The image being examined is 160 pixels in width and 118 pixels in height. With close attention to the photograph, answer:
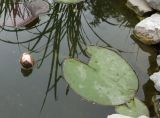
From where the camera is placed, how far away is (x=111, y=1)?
128 inches

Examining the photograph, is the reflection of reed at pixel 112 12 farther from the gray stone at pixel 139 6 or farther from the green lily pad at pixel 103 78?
the green lily pad at pixel 103 78

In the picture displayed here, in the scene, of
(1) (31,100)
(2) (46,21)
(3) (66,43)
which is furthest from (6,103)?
(2) (46,21)

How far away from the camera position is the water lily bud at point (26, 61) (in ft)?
8.07

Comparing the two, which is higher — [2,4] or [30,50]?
[2,4]

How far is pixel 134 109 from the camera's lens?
227 cm

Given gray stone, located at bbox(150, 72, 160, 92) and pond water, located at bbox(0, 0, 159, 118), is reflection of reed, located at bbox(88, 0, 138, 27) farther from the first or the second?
gray stone, located at bbox(150, 72, 160, 92)

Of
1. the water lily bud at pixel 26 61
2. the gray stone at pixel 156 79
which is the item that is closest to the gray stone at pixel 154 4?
the gray stone at pixel 156 79

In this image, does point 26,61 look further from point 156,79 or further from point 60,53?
point 156,79

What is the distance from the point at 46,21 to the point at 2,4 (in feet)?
1.26

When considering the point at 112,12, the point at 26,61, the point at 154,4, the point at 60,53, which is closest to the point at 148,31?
the point at 154,4

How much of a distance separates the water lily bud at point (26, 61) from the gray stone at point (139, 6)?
3.30 ft

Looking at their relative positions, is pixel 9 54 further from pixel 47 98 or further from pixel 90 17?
pixel 90 17

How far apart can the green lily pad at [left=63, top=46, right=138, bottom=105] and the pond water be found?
5cm

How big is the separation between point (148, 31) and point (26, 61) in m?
0.88
